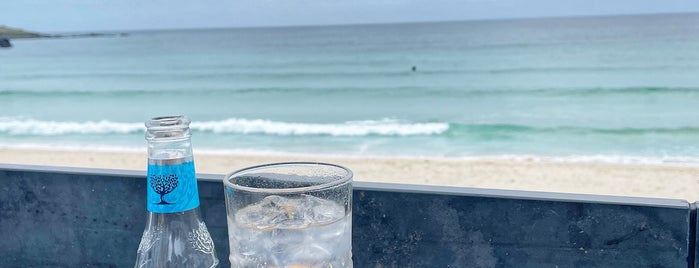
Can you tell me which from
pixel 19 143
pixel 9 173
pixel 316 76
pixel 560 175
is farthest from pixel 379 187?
pixel 316 76

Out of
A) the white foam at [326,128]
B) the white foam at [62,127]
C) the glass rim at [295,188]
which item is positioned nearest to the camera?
the glass rim at [295,188]

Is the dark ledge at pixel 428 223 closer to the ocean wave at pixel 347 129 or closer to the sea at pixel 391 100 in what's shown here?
the sea at pixel 391 100

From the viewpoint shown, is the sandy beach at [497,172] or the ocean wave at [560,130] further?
the ocean wave at [560,130]

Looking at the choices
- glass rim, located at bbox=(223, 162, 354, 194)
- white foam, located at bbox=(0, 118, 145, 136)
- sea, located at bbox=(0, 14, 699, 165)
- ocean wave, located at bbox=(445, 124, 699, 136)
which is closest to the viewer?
glass rim, located at bbox=(223, 162, 354, 194)

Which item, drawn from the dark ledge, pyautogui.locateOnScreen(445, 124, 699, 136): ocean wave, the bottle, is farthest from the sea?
the bottle

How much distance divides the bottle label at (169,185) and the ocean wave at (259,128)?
36.7 feet

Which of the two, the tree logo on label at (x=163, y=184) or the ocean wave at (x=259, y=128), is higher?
the ocean wave at (x=259, y=128)

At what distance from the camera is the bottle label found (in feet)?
2.49

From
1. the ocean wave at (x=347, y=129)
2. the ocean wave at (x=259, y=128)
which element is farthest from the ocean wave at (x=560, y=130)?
the ocean wave at (x=259, y=128)

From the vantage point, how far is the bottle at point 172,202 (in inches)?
30.0

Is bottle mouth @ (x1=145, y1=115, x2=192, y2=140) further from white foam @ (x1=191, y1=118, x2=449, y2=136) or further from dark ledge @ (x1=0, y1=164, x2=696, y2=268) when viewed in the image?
white foam @ (x1=191, y1=118, x2=449, y2=136)

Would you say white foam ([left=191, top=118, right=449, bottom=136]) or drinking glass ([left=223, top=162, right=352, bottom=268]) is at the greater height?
white foam ([left=191, top=118, right=449, bottom=136])

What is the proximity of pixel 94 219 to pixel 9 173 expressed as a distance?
0.23 metres

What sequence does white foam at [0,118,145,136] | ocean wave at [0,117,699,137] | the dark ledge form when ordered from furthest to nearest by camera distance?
white foam at [0,118,145,136] → ocean wave at [0,117,699,137] → the dark ledge
